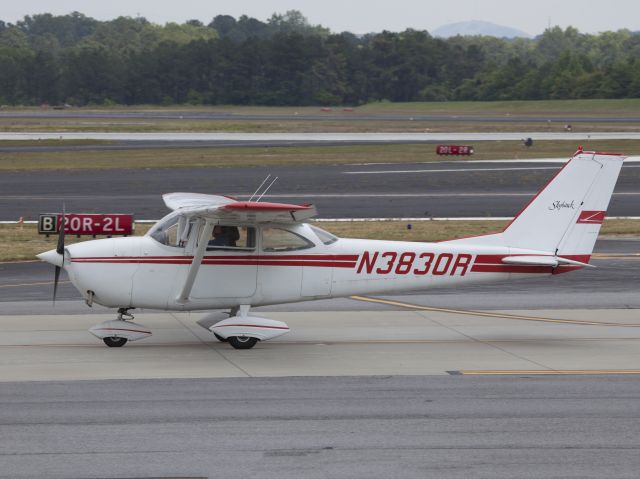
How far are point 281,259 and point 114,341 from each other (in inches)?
110

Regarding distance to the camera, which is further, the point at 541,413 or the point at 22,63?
the point at 22,63

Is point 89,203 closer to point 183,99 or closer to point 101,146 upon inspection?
point 101,146

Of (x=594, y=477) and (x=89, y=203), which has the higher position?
(x=594, y=477)

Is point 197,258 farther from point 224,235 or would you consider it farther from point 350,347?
point 350,347

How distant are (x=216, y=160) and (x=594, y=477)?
1788 inches

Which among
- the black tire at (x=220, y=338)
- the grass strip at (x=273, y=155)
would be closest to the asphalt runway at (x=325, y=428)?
the black tire at (x=220, y=338)

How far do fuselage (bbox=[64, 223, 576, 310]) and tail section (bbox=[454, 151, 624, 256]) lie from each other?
0.33 metres

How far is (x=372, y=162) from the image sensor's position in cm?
5359

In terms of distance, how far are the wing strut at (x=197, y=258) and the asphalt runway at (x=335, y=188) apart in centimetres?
1775

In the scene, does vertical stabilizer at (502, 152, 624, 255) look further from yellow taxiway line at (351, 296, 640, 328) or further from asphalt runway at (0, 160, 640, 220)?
asphalt runway at (0, 160, 640, 220)

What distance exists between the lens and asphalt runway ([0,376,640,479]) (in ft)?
32.3

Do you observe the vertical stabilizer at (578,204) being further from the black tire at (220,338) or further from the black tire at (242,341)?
the black tire at (220,338)

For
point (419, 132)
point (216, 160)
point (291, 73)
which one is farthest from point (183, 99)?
point (216, 160)

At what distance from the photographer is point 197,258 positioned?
49.8ft
